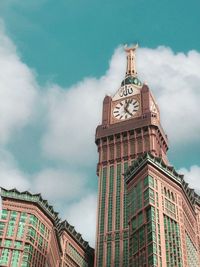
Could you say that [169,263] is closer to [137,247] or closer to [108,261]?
[137,247]

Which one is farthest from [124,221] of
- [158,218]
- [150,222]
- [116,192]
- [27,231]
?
[150,222]

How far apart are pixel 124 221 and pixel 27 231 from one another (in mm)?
43885

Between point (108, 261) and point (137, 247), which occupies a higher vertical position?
point (108, 261)

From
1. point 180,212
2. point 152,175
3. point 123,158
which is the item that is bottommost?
point 180,212

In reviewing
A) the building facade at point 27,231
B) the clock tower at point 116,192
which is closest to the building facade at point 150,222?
the clock tower at point 116,192

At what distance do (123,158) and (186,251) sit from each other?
73.1m

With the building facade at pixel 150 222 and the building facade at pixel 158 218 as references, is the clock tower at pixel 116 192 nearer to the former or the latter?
the building facade at pixel 150 222

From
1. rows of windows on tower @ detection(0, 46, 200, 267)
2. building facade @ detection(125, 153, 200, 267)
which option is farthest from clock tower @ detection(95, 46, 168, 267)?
building facade @ detection(125, 153, 200, 267)

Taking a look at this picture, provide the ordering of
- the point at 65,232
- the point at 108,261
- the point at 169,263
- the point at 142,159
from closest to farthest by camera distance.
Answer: the point at 169,263
the point at 142,159
the point at 108,261
the point at 65,232

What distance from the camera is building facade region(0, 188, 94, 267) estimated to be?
454ft

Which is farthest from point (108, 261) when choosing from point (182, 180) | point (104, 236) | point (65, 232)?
point (182, 180)

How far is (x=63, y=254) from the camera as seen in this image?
17612cm

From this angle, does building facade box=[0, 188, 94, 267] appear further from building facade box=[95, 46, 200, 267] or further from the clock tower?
building facade box=[95, 46, 200, 267]

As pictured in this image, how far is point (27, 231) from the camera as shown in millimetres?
142750
